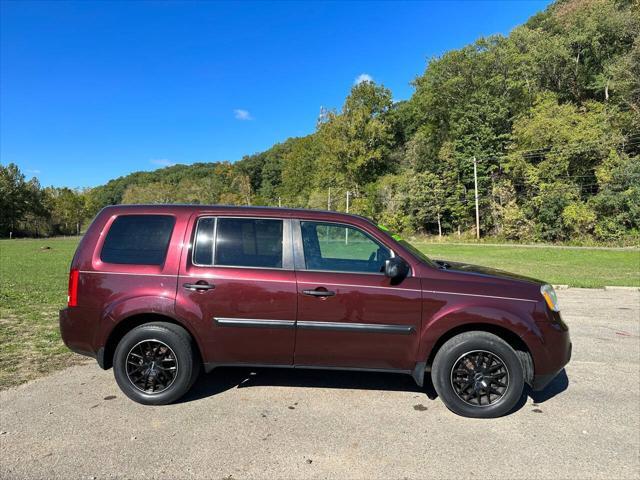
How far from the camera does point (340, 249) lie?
13.5 ft

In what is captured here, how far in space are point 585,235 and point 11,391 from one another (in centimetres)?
4059

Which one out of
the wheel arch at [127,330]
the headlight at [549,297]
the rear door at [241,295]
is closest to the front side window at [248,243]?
the rear door at [241,295]

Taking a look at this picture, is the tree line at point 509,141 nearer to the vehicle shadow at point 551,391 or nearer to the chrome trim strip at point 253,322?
the vehicle shadow at point 551,391

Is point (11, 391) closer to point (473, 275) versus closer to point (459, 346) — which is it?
point (459, 346)

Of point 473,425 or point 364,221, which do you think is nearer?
point 473,425

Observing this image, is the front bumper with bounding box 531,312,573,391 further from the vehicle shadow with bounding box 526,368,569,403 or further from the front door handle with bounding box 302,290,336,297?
the front door handle with bounding box 302,290,336,297

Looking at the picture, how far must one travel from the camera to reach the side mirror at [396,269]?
3.60 m

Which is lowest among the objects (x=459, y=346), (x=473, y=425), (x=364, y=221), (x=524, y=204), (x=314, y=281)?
(x=473, y=425)

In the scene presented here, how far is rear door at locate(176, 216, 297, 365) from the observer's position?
3.75 m

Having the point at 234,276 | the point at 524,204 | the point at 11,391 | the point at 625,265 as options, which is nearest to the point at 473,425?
the point at 234,276

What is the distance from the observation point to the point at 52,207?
3068 inches

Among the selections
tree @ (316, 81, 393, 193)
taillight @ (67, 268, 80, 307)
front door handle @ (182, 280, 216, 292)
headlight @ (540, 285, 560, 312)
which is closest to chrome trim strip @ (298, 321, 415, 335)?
front door handle @ (182, 280, 216, 292)

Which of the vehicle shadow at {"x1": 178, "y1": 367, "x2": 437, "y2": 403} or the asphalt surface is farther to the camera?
the vehicle shadow at {"x1": 178, "y1": 367, "x2": 437, "y2": 403}

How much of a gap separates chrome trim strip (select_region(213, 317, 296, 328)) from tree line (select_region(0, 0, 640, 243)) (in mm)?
37034
